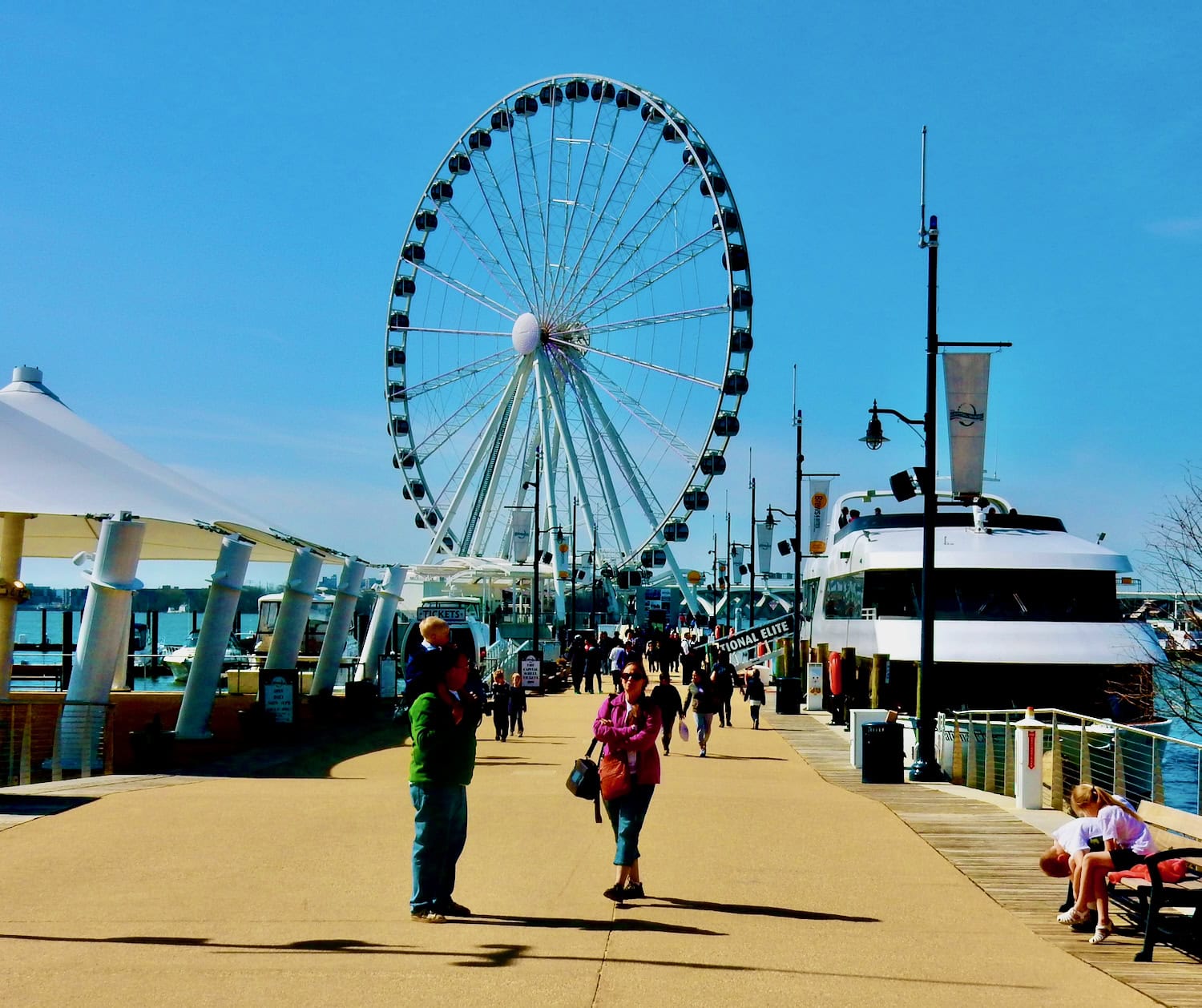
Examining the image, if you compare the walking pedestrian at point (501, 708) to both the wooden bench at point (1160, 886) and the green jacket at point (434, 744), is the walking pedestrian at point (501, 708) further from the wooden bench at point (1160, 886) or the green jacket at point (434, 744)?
the green jacket at point (434, 744)

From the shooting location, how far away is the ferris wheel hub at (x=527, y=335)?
49.3m

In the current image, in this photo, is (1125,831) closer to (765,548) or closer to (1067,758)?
(1067,758)

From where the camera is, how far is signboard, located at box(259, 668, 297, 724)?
22.7 metres

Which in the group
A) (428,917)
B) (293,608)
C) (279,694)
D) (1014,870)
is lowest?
(428,917)

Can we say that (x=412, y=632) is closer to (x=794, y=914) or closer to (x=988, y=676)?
(x=988, y=676)

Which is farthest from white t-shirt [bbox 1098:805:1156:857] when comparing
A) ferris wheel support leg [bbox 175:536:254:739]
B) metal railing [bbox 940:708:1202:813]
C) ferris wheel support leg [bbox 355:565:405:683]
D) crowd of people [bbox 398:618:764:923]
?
ferris wheel support leg [bbox 355:565:405:683]

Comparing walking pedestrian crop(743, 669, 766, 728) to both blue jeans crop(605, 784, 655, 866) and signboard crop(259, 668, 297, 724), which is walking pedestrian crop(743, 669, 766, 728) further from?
blue jeans crop(605, 784, 655, 866)

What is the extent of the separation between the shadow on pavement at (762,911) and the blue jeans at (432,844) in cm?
135

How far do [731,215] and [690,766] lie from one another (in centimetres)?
2932

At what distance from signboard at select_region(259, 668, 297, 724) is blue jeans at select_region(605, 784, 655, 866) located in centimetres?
1442

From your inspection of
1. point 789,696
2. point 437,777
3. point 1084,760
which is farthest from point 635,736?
point 789,696

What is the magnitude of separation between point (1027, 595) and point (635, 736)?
15298mm

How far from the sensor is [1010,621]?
2266 cm

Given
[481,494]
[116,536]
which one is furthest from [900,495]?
[481,494]
